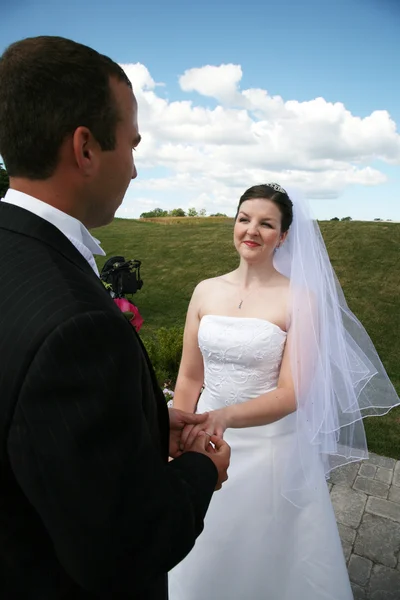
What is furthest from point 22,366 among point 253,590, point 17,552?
point 253,590

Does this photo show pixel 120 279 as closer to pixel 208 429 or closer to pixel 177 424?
pixel 208 429

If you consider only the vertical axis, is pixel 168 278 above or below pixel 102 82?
below

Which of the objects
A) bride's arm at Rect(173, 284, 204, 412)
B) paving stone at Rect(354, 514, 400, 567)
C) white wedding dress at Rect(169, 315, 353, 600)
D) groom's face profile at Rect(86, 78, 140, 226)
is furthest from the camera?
paving stone at Rect(354, 514, 400, 567)

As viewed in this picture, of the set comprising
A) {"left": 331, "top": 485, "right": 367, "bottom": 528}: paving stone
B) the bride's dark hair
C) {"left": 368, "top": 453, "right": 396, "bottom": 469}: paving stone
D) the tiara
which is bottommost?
{"left": 331, "top": 485, "right": 367, "bottom": 528}: paving stone

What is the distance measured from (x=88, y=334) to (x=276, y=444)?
2.32m

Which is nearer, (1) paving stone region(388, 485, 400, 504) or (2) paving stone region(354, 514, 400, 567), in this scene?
(2) paving stone region(354, 514, 400, 567)

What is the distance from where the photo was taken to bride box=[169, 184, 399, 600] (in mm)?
2865

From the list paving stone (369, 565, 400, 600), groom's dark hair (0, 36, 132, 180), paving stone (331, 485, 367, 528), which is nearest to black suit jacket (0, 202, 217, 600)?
groom's dark hair (0, 36, 132, 180)

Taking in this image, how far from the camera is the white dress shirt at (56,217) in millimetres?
1295

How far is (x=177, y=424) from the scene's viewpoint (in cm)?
211

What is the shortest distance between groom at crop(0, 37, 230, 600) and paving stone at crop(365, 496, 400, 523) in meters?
3.66

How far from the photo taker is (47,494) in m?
1.03

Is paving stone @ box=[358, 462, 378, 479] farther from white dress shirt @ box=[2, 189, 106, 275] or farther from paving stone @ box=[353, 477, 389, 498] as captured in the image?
white dress shirt @ box=[2, 189, 106, 275]

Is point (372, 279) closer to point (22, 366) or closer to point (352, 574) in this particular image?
point (352, 574)
